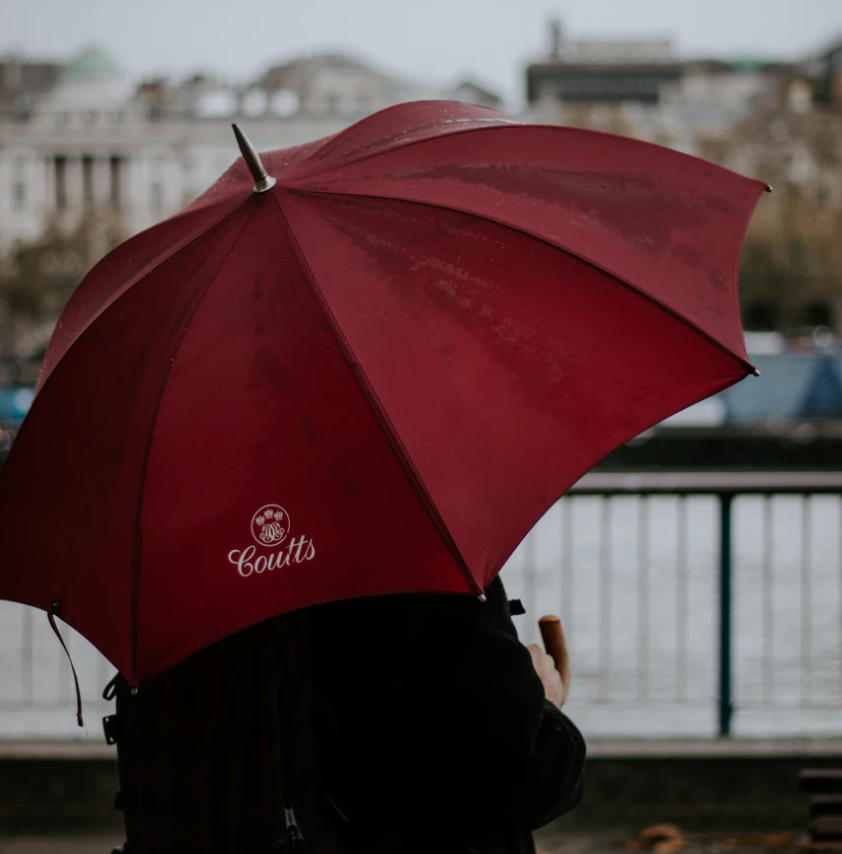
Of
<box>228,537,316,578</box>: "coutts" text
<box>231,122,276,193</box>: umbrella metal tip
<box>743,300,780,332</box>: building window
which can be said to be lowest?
<box>228,537,316,578</box>: "coutts" text

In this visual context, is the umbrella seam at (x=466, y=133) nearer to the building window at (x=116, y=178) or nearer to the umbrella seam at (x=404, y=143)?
the umbrella seam at (x=404, y=143)

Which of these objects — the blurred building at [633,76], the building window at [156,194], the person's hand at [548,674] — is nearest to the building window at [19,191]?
the building window at [156,194]

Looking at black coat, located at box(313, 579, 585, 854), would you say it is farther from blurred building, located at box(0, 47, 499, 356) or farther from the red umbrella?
blurred building, located at box(0, 47, 499, 356)

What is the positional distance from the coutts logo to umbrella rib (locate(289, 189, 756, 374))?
0.49 meters

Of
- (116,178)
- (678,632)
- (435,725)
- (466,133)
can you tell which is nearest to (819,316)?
(116,178)

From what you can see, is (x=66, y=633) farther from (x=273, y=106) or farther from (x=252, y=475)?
(x=273, y=106)

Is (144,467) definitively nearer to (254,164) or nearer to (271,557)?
(271,557)

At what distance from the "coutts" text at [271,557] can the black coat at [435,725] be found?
0.55 ft

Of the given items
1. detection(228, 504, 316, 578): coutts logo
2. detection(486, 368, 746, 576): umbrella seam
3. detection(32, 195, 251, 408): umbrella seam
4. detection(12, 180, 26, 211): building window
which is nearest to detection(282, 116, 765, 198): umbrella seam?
detection(32, 195, 251, 408): umbrella seam

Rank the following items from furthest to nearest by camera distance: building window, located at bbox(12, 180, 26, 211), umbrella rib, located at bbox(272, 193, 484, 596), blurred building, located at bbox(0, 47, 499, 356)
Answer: building window, located at bbox(12, 180, 26, 211)
blurred building, located at bbox(0, 47, 499, 356)
umbrella rib, located at bbox(272, 193, 484, 596)

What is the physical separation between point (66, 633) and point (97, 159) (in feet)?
293

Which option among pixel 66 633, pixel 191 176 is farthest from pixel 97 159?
pixel 66 633

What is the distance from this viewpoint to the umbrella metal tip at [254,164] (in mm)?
2039

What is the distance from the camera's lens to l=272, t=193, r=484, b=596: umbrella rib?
1.85m
